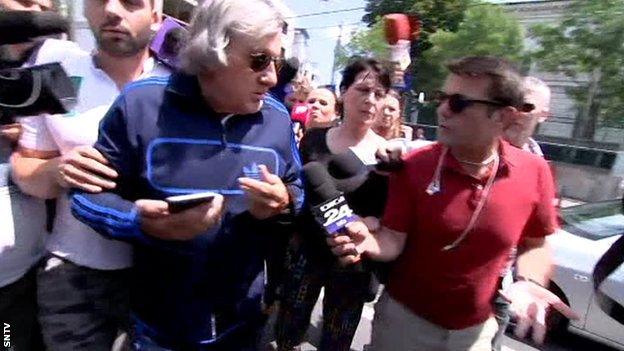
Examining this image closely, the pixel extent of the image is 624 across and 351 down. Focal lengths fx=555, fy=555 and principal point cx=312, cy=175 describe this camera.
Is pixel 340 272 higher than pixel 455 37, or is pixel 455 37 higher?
pixel 455 37

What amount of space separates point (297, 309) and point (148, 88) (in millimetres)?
1904

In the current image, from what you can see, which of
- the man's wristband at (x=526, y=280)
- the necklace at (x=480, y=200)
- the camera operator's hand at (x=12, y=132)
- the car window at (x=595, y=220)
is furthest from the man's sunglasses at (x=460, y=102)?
the car window at (x=595, y=220)

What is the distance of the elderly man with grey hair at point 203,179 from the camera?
1447 mm

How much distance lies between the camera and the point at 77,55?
1.71m

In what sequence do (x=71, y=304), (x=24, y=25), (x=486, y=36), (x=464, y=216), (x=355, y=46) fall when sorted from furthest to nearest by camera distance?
(x=355, y=46) < (x=486, y=36) < (x=464, y=216) < (x=71, y=304) < (x=24, y=25)

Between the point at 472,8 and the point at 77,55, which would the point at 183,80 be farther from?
the point at 472,8

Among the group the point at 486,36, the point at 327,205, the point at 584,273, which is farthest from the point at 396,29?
the point at 486,36

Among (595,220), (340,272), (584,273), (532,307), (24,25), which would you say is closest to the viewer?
(24,25)

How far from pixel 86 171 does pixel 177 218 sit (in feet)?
0.88

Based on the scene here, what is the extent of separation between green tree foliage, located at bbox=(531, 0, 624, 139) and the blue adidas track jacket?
2449cm

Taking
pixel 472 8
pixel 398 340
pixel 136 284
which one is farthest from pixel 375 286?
pixel 472 8

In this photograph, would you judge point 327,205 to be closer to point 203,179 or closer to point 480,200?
point 203,179

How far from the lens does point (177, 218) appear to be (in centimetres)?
137

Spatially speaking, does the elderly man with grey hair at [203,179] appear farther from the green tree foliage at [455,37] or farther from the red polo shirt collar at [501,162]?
the green tree foliage at [455,37]
